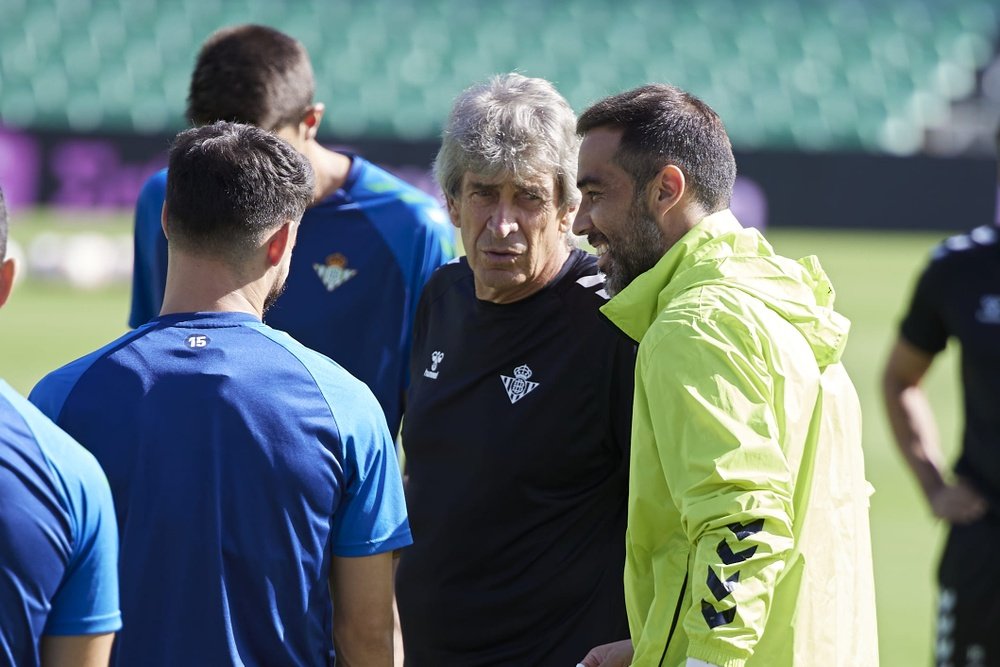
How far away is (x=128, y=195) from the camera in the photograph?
20469 mm

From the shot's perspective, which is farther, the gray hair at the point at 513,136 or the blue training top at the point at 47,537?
the gray hair at the point at 513,136

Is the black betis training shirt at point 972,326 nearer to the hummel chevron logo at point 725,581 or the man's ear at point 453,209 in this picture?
the man's ear at point 453,209

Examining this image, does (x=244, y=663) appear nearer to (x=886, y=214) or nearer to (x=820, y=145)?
(x=886, y=214)

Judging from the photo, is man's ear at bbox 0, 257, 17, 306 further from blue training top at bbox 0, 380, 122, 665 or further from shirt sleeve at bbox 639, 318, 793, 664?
shirt sleeve at bbox 639, 318, 793, 664

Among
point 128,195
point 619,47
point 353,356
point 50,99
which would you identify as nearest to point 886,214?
point 619,47

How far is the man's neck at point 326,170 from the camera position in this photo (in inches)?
168

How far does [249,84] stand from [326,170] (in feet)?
1.19

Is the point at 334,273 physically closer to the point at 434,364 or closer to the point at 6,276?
the point at 434,364

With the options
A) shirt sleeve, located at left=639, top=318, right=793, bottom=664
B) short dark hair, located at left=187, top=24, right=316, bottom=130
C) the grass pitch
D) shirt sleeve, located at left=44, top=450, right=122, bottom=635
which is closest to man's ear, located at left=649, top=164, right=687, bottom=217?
shirt sleeve, located at left=639, top=318, right=793, bottom=664

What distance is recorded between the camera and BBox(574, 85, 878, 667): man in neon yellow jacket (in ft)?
8.14

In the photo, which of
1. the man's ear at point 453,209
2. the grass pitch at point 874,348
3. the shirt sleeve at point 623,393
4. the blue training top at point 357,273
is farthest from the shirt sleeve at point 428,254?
the grass pitch at point 874,348

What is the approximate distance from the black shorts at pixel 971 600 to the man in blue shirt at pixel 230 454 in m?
2.41

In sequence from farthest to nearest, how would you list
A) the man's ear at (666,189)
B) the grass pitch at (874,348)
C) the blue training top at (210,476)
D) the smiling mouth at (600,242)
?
the grass pitch at (874,348) → the smiling mouth at (600,242) → the man's ear at (666,189) → the blue training top at (210,476)

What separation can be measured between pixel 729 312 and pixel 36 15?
23.8 metres
